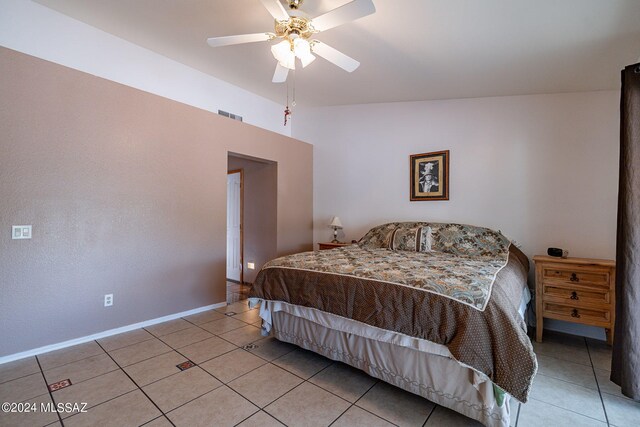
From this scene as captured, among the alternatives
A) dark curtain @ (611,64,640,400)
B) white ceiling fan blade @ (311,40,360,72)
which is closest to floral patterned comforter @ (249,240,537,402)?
dark curtain @ (611,64,640,400)

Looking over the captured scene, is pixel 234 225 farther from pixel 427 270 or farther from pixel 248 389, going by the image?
pixel 427 270

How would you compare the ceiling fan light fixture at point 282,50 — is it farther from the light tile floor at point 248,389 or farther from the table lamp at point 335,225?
the table lamp at point 335,225

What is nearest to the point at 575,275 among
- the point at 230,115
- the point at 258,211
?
the point at 258,211

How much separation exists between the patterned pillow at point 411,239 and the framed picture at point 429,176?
0.62m

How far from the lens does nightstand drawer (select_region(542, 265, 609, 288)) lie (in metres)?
2.48

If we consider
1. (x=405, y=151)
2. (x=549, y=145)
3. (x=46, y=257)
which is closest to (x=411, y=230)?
(x=405, y=151)

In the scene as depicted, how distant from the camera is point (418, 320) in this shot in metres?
1.70

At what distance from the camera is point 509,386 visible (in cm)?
136

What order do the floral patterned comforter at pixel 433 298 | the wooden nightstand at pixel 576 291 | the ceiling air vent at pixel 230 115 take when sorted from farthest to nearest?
the ceiling air vent at pixel 230 115
the wooden nightstand at pixel 576 291
the floral patterned comforter at pixel 433 298

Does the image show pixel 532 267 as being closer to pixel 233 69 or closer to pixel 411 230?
pixel 411 230

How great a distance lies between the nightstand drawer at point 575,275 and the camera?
8.14 feet

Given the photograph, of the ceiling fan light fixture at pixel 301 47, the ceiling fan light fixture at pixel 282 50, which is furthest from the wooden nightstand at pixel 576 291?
the ceiling fan light fixture at pixel 282 50

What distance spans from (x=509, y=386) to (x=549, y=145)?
2.84 metres

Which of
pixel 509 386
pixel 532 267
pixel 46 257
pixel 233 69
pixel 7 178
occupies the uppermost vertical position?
pixel 233 69
